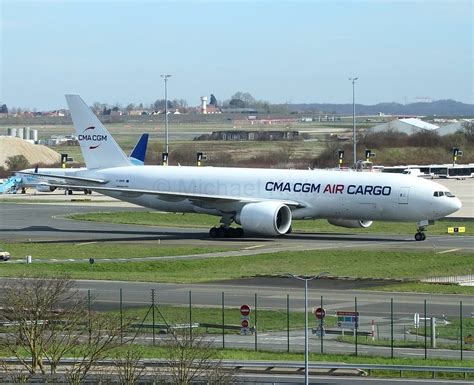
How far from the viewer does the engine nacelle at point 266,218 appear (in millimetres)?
Result: 81438

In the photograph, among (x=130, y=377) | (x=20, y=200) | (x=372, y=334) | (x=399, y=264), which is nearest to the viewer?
(x=130, y=377)

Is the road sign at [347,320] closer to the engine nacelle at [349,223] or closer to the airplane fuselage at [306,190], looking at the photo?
the airplane fuselage at [306,190]

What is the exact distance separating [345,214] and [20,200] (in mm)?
54088

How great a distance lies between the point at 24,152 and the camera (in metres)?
188

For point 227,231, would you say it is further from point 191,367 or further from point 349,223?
point 191,367

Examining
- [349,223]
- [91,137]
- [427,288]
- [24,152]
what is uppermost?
[91,137]

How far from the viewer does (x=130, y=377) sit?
33.5 metres

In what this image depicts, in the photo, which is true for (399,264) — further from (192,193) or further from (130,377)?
(130,377)

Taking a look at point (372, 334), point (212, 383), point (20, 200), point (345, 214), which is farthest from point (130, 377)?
point (20, 200)

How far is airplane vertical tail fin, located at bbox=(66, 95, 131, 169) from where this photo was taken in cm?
9206

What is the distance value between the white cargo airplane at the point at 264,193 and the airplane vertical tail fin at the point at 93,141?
0.25 feet

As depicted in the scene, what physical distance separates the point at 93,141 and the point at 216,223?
39.4 ft

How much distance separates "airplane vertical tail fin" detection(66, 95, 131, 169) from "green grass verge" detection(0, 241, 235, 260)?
11217mm

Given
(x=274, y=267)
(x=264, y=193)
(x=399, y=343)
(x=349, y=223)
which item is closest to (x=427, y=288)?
(x=274, y=267)
